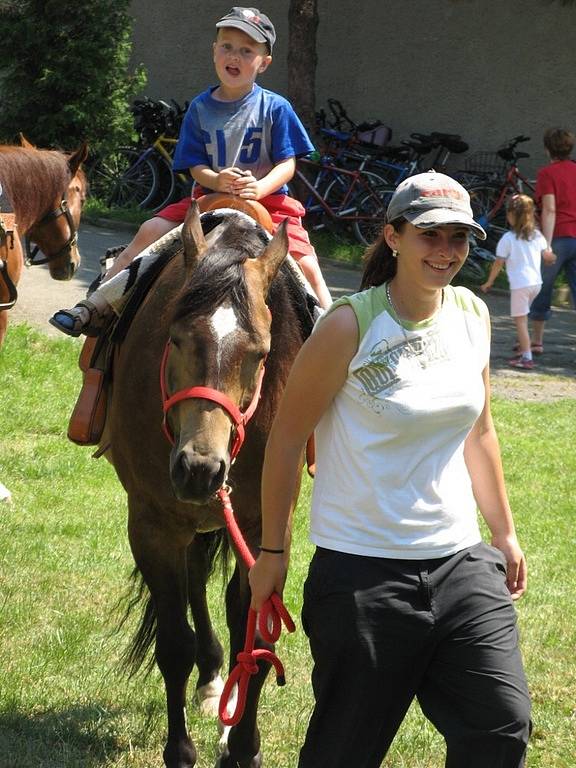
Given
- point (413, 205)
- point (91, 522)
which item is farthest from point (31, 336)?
point (413, 205)

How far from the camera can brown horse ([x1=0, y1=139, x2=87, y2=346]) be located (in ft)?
24.2

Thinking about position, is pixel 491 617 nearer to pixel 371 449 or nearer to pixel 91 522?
pixel 371 449

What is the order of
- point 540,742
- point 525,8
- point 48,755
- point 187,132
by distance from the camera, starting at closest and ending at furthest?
point 48,755 → point 540,742 → point 187,132 → point 525,8

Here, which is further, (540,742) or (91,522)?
(91,522)

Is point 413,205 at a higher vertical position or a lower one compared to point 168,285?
higher

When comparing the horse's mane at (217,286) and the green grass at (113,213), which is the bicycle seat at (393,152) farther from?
the horse's mane at (217,286)

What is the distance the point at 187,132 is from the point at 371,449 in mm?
2524

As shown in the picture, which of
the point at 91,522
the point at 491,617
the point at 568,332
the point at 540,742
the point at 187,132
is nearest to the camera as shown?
the point at 491,617

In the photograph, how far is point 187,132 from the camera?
16.6 feet

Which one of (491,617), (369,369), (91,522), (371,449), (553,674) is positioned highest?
(369,369)

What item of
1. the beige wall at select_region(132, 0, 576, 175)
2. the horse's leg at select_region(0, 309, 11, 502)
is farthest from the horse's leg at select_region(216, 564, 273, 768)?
the beige wall at select_region(132, 0, 576, 175)

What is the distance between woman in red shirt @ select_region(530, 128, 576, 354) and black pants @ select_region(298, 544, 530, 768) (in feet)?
31.9

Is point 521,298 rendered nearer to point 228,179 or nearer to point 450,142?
point 450,142

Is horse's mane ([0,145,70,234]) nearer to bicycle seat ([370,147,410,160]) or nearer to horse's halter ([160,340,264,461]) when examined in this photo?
horse's halter ([160,340,264,461])
